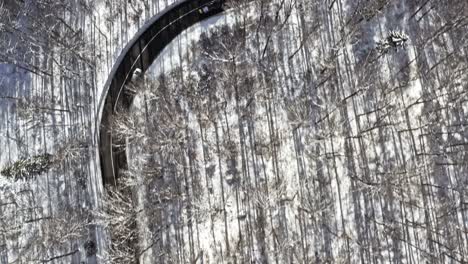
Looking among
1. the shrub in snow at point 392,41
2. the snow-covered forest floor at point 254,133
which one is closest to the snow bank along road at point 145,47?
the snow-covered forest floor at point 254,133

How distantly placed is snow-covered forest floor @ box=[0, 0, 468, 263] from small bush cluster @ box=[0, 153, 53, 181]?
0.25 m

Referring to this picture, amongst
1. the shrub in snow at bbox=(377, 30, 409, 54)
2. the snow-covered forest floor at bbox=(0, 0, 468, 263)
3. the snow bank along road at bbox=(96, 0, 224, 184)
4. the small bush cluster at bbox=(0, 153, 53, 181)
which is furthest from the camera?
the snow bank along road at bbox=(96, 0, 224, 184)

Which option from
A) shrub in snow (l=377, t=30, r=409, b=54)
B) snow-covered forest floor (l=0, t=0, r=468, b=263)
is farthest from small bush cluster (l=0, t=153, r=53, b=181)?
shrub in snow (l=377, t=30, r=409, b=54)

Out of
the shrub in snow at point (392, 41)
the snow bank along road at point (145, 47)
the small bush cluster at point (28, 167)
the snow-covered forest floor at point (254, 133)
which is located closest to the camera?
the snow-covered forest floor at point (254, 133)

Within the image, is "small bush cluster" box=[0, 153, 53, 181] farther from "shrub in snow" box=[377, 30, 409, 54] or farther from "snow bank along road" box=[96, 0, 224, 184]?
"shrub in snow" box=[377, 30, 409, 54]

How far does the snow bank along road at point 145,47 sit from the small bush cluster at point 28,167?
90.0 inches

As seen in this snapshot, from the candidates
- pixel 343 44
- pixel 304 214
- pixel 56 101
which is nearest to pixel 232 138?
pixel 304 214

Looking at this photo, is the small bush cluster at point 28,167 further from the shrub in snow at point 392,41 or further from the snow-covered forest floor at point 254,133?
the shrub in snow at point 392,41

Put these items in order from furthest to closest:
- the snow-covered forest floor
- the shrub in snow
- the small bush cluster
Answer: the small bush cluster < the shrub in snow < the snow-covered forest floor

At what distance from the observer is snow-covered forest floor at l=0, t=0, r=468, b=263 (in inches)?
679

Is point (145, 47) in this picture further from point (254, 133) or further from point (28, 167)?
point (28, 167)

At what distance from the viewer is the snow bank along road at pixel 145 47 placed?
59.5 ft

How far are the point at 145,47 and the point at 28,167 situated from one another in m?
6.62

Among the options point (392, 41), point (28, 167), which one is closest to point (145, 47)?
point (28, 167)
